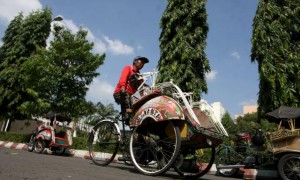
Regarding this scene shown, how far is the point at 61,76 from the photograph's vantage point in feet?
64.1

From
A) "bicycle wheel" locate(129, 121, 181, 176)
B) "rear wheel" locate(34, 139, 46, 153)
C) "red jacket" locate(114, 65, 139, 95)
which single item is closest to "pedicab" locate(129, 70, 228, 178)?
"bicycle wheel" locate(129, 121, 181, 176)

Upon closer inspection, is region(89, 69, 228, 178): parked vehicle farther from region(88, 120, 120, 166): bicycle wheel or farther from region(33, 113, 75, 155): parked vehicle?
region(33, 113, 75, 155): parked vehicle

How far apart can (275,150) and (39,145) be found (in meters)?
8.90

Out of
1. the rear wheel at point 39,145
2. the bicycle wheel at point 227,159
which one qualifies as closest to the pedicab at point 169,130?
the bicycle wheel at point 227,159

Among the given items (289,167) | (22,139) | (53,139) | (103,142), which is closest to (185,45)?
(53,139)

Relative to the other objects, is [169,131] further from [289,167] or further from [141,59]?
[289,167]

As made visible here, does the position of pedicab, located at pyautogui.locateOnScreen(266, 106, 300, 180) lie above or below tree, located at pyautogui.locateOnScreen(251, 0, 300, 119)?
below

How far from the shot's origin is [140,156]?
227 inches

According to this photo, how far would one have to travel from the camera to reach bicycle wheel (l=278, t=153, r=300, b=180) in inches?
283

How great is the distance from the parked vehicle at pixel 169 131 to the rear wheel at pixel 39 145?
6.67 metres

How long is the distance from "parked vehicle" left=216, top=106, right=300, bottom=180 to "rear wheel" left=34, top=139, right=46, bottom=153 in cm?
668

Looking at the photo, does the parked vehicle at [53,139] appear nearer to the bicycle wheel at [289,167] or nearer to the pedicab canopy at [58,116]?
the pedicab canopy at [58,116]

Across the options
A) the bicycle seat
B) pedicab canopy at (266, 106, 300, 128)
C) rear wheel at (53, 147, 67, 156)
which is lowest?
rear wheel at (53, 147, 67, 156)

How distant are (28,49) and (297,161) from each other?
25376 mm
